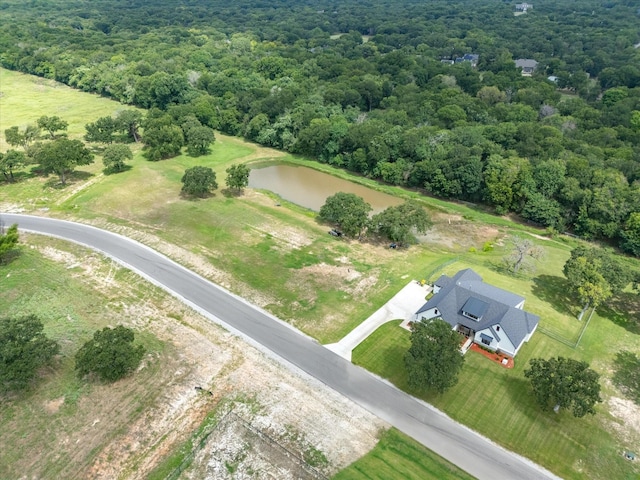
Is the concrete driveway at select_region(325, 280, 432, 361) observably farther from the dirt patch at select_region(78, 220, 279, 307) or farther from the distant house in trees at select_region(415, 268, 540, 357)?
the dirt patch at select_region(78, 220, 279, 307)

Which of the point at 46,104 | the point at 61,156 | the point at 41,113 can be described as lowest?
the point at 41,113

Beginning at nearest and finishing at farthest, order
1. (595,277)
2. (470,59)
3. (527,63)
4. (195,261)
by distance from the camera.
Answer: (595,277), (195,261), (527,63), (470,59)

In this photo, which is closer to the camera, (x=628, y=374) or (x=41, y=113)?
A: (x=628, y=374)

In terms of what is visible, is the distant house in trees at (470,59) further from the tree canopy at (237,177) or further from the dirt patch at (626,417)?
the dirt patch at (626,417)

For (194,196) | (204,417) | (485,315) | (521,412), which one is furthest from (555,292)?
(194,196)

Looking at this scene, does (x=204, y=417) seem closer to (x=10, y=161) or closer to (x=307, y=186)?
(x=307, y=186)

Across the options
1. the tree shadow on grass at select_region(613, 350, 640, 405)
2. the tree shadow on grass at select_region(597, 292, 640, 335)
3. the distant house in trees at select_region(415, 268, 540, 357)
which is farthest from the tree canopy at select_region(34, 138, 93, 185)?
the tree shadow on grass at select_region(613, 350, 640, 405)

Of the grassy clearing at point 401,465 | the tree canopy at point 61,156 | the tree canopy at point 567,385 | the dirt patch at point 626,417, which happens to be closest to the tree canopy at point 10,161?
the tree canopy at point 61,156
